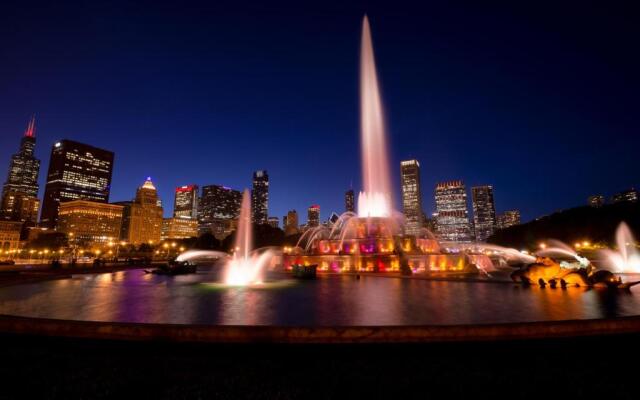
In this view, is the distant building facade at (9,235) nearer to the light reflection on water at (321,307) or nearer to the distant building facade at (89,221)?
the distant building facade at (89,221)

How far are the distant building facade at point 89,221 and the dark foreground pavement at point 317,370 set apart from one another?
204116mm

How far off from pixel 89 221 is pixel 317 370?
21957cm

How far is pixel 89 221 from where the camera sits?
185125 millimetres

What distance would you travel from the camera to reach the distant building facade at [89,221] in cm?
18175

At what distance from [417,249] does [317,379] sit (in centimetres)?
3776

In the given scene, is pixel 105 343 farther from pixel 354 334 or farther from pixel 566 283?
pixel 566 283

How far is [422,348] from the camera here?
6.86 meters

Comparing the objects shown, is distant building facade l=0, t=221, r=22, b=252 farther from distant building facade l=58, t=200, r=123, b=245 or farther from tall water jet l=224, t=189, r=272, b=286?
tall water jet l=224, t=189, r=272, b=286

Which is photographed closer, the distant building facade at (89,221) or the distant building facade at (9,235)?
the distant building facade at (9,235)

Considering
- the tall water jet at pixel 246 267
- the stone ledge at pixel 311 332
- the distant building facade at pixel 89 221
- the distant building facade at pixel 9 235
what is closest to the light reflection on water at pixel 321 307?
the stone ledge at pixel 311 332

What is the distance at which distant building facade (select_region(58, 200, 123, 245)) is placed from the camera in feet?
596

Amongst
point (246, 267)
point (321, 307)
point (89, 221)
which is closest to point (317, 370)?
point (321, 307)

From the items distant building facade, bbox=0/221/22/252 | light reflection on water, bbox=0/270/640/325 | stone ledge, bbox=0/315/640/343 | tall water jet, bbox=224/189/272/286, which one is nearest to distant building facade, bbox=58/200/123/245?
distant building facade, bbox=0/221/22/252

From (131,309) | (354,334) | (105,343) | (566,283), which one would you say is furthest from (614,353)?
(566,283)
